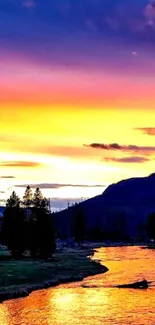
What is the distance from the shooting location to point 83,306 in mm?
62750

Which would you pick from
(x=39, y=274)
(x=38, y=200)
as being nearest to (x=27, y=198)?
(x=38, y=200)

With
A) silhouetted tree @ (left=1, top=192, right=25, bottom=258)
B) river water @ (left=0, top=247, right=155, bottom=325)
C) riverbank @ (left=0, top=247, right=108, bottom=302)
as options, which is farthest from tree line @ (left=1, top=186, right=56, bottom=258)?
river water @ (left=0, top=247, right=155, bottom=325)

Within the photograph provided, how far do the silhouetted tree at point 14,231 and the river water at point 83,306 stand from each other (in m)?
40.0

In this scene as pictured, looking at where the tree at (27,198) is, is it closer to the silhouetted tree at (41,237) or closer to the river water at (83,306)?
the silhouetted tree at (41,237)

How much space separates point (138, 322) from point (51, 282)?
30.8 metres

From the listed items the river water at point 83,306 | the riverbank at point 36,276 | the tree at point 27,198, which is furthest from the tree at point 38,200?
the river water at point 83,306

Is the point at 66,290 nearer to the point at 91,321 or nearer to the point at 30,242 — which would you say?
the point at 91,321

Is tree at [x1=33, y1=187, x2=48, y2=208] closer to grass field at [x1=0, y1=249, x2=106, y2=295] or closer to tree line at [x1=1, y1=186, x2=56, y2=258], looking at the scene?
tree line at [x1=1, y1=186, x2=56, y2=258]

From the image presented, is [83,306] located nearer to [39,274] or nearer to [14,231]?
[39,274]

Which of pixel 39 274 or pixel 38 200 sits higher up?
pixel 38 200

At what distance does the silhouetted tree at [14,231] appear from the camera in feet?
395

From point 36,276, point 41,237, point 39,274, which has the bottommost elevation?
point 36,276

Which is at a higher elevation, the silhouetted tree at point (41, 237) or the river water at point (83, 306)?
the silhouetted tree at point (41, 237)

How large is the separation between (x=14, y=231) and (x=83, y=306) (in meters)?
61.0
